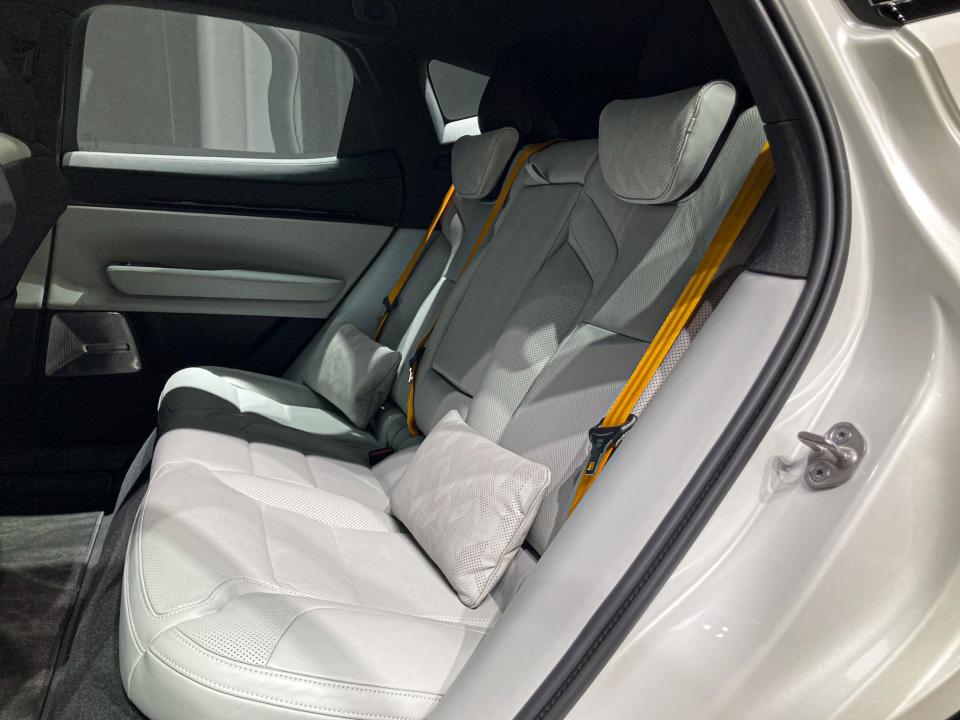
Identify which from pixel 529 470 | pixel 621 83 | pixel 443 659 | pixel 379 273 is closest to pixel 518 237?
pixel 621 83

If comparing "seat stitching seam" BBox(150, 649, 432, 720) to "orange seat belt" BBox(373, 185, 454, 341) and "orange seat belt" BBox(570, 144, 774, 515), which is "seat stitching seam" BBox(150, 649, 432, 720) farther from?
"orange seat belt" BBox(373, 185, 454, 341)

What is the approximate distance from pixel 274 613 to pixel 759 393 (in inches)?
23.4

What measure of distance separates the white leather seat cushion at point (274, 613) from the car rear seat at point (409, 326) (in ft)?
1.52

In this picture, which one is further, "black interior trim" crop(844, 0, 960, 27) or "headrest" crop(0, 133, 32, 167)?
"headrest" crop(0, 133, 32, 167)

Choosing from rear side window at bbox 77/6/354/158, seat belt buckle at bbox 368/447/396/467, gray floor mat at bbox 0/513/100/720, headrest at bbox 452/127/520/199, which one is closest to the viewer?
gray floor mat at bbox 0/513/100/720

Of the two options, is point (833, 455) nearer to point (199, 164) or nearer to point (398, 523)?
point (398, 523)

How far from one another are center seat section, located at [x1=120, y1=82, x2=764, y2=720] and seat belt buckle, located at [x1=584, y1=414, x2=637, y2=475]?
111mm

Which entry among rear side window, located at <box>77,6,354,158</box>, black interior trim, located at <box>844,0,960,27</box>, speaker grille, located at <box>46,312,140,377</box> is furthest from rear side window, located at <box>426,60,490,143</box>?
black interior trim, located at <box>844,0,960,27</box>

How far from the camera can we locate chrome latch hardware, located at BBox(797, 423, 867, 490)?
84 centimetres

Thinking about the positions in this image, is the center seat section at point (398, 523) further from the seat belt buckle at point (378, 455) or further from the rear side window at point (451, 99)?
the rear side window at point (451, 99)

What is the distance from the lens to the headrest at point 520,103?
1.99 meters

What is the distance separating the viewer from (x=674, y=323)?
3.64 ft

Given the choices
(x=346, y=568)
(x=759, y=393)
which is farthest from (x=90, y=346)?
(x=759, y=393)

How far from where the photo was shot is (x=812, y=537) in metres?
0.84
